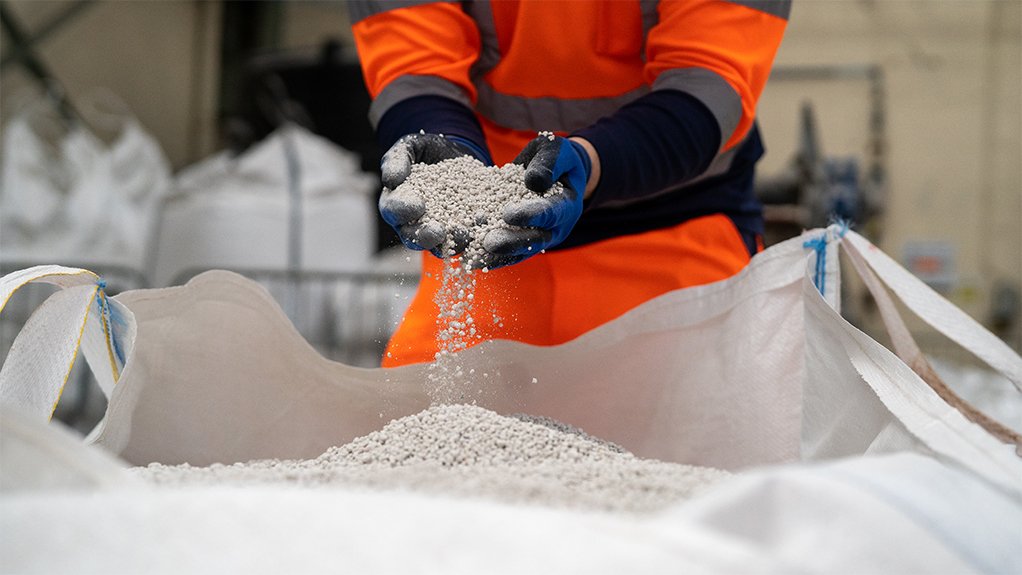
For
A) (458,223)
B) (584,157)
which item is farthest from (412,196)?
(584,157)

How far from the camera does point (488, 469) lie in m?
0.59

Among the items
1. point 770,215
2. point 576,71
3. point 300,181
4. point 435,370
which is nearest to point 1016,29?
point 770,215

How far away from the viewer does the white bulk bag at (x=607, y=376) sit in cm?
78

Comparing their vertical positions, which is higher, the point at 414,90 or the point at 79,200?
the point at 414,90

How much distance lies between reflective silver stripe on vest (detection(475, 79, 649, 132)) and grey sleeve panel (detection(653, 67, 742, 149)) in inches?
3.5

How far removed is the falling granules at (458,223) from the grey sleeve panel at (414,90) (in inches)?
6.1

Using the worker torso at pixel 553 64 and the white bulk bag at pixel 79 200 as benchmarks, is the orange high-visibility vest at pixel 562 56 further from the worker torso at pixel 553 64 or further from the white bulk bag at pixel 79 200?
the white bulk bag at pixel 79 200

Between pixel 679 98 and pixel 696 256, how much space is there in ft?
0.48

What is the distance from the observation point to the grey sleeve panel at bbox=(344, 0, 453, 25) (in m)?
0.98

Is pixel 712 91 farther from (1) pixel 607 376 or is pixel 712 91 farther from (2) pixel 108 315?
(2) pixel 108 315

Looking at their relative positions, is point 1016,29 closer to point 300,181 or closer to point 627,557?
point 300,181

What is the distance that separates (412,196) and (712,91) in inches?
12.0

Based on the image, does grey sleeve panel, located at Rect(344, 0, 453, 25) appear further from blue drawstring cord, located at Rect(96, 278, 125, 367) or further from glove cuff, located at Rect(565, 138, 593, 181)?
blue drawstring cord, located at Rect(96, 278, 125, 367)

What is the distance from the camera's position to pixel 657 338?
0.89m
